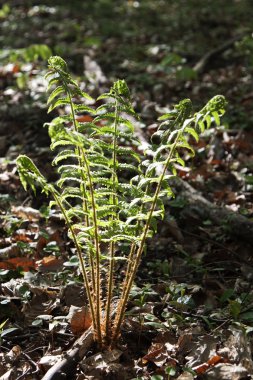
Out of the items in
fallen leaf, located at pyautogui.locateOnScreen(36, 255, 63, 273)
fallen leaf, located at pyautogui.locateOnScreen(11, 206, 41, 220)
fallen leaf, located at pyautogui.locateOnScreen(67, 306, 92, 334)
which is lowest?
fallen leaf, located at pyautogui.locateOnScreen(67, 306, 92, 334)

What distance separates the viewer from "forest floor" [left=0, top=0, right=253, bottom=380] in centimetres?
251

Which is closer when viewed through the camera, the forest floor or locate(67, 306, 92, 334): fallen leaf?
the forest floor

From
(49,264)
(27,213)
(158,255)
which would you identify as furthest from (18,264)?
(158,255)

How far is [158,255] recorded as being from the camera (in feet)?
11.5

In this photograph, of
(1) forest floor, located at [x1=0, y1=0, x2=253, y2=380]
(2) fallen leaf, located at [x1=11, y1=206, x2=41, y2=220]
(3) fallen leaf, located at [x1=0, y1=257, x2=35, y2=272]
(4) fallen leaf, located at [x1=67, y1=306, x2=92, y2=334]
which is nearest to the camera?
(1) forest floor, located at [x1=0, y1=0, x2=253, y2=380]

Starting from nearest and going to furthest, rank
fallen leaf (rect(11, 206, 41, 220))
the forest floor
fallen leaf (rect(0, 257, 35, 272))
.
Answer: the forest floor
fallen leaf (rect(0, 257, 35, 272))
fallen leaf (rect(11, 206, 41, 220))

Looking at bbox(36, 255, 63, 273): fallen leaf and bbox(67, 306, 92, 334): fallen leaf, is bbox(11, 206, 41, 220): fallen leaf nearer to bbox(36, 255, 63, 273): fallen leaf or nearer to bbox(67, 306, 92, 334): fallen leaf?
bbox(36, 255, 63, 273): fallen leaf

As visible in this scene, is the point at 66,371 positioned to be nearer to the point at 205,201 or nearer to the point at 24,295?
the point at 24,295

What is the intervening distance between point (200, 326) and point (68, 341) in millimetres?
704

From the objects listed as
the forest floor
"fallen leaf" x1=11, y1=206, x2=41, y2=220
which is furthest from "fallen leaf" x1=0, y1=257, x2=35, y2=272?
"fallen leaf" x1=11, y1=206, x2=41, y2=220

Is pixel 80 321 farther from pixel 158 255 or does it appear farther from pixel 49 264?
pixel 158 255

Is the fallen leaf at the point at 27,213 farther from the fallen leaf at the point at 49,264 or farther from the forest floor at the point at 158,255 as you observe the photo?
the fallen leaf at the point at 49,264

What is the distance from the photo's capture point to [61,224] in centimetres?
380

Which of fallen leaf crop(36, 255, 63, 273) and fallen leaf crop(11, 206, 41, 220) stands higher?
fallen leaf crop(11, 206, 41, 220)
